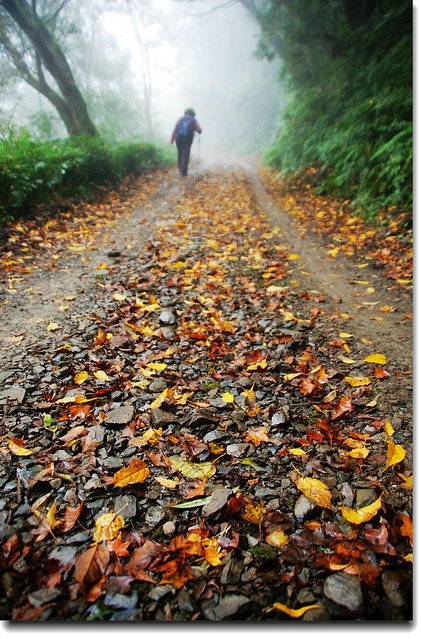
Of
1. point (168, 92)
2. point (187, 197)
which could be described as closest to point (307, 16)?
point (187, 197)

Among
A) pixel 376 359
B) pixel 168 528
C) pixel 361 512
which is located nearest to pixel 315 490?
pixel 361 512

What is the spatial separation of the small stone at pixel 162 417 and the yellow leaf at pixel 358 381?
1.47 m

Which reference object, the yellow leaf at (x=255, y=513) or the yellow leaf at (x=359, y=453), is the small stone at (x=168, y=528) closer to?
the yellow leaf at (x=255, y=513)

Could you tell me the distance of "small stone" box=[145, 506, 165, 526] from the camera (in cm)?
163

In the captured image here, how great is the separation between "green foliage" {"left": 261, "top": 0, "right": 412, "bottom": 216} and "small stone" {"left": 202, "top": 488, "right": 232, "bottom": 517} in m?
6.43

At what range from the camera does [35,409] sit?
2225mm

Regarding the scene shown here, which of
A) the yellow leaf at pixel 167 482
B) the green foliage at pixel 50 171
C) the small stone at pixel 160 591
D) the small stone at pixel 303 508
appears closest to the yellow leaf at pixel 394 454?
the small stone at pixel 303 508

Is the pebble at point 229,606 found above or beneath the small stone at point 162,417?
beneath

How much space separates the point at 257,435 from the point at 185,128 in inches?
492

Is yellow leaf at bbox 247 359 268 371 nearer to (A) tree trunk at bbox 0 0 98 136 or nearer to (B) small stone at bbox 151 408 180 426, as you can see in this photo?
(B) small stone at bbox 151 408 180 426

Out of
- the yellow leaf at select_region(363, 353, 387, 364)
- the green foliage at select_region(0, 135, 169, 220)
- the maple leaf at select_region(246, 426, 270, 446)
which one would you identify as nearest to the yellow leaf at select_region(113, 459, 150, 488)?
the maple leaf at select_region(246, 426, 270, 446)

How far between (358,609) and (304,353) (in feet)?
6.44

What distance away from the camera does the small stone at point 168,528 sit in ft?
A: 5.21

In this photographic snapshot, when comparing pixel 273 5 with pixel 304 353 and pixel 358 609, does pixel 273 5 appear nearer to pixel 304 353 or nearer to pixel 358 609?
pixel 304 353
